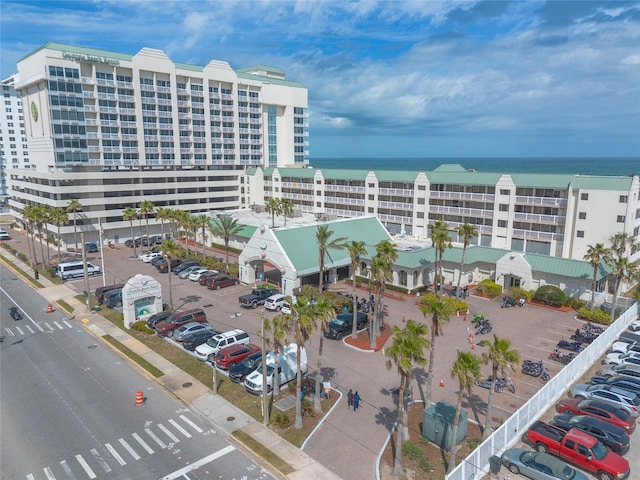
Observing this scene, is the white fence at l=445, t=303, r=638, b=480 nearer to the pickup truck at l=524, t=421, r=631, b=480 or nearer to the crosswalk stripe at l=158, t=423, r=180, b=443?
the pickup truck at l=524, t=421, r=631, b=480

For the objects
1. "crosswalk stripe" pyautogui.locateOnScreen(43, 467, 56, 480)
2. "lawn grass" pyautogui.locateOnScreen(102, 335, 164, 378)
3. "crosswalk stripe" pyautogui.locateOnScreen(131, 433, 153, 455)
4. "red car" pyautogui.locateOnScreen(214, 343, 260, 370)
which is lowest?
"crosswalk stripe" pyautogui.locateOnScreen(43, 467, 56, 480)

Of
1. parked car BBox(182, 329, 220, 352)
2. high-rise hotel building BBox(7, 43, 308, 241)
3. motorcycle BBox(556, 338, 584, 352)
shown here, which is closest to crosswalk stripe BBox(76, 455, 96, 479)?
parked car BBox(182, 329, 220, 352)

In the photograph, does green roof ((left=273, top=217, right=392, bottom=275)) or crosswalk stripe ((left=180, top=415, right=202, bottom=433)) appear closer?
crosswalk stripe ((left=180, top=415, right=202, bottom=433))

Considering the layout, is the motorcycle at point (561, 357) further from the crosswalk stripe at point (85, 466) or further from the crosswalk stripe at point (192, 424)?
the crosswalk stripe at point (85, 466)

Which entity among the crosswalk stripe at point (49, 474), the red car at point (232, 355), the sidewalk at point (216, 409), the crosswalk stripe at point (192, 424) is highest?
the red car at point (232, 355)

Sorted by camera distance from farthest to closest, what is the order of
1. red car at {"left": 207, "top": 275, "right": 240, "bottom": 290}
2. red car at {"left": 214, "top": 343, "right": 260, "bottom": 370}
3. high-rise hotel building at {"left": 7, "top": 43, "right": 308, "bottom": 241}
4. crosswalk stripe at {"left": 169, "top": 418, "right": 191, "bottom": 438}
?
1. high-rise hotel building at {"left": 7, "top": 43, "right": 308, "bottom": 241}
2. red car at {"left": 207, "top": 275, "right": 240, "bottom": 290}
3. red car at {"left": 214, "top": 343, "right": 260, "bottom": 370}
4. crosswalk stripe at {"left": 169, "top": 418, "right": 191, "bottom": 438}

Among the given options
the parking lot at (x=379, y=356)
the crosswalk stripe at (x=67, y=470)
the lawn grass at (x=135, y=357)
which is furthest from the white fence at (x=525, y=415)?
the lawn grass at (x=135, y=357)
